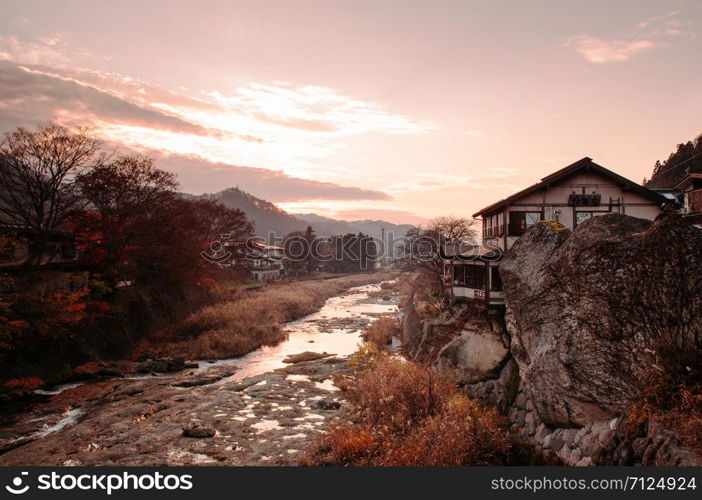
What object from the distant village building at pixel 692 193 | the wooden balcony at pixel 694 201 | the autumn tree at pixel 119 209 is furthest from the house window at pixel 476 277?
the autumn tree at pixel 119 209

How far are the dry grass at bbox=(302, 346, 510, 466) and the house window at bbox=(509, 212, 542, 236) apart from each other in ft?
35.6

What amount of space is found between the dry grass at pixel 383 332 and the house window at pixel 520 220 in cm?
1695

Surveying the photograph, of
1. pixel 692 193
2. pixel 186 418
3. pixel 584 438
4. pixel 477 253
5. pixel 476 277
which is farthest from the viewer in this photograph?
pixel 476 277

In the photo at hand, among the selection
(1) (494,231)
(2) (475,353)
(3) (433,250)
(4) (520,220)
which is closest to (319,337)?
(3) (433,250)

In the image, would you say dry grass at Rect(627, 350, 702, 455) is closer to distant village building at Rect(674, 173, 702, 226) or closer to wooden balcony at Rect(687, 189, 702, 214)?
distant village building at Rect(674, 173, 702, 226)

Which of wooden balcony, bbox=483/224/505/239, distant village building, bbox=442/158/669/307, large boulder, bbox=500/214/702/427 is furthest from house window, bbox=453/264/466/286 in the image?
large boulder, bbox=500/214/702/427

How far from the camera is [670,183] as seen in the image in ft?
189

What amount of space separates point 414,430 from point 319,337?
25.8 metres

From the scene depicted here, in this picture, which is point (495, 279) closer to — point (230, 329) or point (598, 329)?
point (598, 329)

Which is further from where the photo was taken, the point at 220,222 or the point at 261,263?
the point at 261,263

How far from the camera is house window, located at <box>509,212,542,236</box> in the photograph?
2414cm

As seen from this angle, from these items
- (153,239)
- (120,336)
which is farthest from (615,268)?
(153,239)

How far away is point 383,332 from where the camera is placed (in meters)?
37.3

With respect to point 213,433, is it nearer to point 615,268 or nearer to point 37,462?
point 37,462
